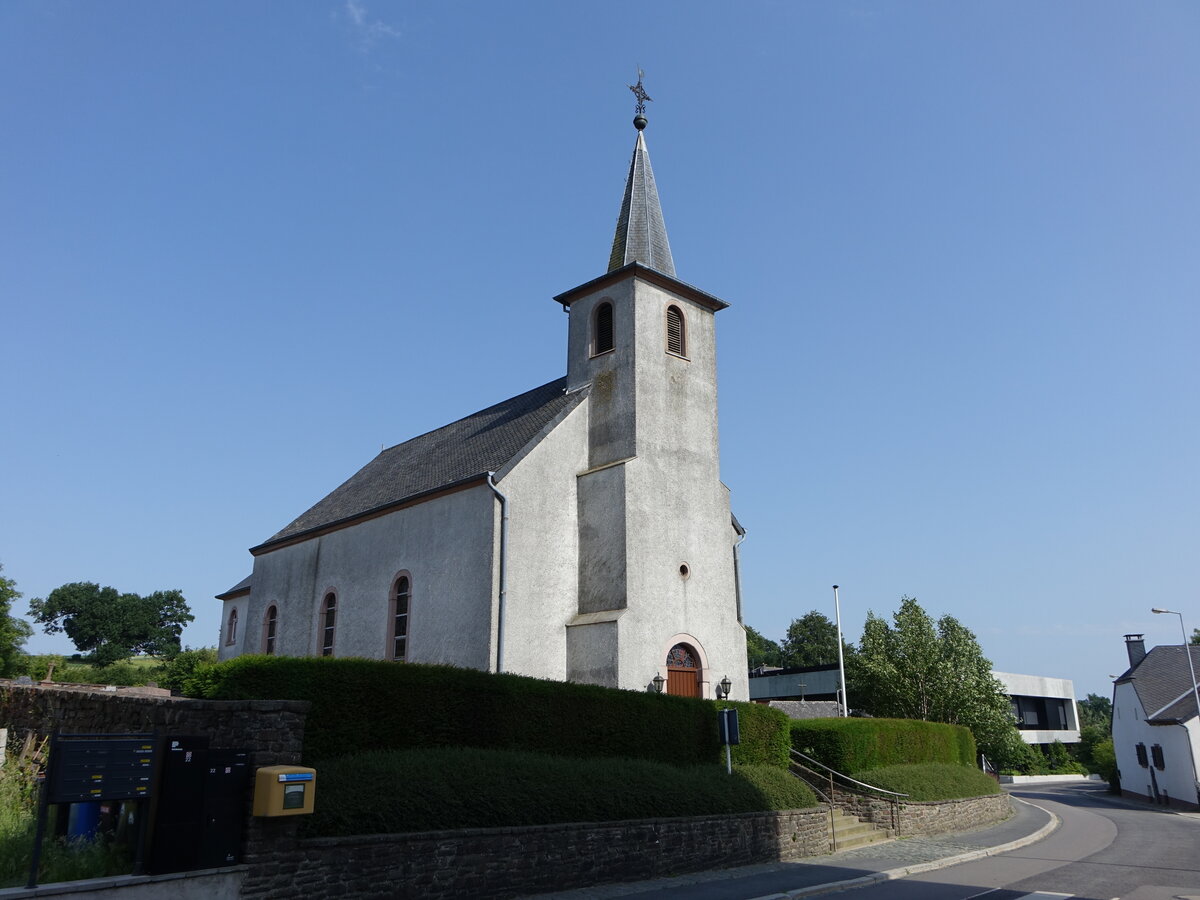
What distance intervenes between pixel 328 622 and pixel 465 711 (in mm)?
14707

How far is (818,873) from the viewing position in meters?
16.1

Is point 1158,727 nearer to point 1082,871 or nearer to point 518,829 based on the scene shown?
point 1082,871

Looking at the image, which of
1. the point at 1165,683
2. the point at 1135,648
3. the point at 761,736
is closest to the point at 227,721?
the point at 761,736

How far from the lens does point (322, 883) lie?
35.5 feet

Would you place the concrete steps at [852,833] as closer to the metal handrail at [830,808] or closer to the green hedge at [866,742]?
the metal handrail at [830,808]

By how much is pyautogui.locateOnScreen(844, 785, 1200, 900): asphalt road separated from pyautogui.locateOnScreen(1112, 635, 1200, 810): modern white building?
1582 centimetres

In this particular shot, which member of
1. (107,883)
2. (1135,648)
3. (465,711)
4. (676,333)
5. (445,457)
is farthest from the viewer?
(1135,648)

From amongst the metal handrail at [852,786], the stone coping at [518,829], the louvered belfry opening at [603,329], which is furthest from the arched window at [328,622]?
the stone coping at [518,829]

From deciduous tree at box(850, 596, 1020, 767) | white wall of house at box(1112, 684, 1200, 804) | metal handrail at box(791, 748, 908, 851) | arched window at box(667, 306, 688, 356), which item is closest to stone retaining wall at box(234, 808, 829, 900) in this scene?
metal handrail at box(791, 748, 908, 851)

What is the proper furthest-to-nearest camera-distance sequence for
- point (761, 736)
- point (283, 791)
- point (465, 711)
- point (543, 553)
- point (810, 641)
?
point (810, 641) < point (543, 553) < point (761, 736) < point (465, 711) < point (283, 791)

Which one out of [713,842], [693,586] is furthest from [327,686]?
[693,586]

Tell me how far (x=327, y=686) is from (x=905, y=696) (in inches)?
1422

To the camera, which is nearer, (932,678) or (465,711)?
(465,711)

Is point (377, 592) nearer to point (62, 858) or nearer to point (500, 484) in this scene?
point (500, 484)
